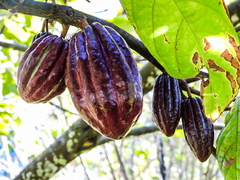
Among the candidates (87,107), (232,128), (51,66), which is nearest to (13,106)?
(51,66)

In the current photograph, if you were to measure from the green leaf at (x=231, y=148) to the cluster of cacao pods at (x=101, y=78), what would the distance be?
0.44 metres

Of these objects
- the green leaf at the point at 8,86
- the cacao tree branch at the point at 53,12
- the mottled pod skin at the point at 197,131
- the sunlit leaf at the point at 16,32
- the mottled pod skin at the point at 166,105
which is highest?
the sunlit leaf at the point at 16,32

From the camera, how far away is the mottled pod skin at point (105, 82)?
67 centimetres

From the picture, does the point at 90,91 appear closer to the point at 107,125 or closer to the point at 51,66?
the point at 107,125

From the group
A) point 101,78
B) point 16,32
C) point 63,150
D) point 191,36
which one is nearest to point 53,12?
point 101,78

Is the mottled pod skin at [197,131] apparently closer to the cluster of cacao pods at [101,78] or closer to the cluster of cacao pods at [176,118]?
the cluster of cacao pods at [176,118]

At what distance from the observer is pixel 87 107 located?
71 cm

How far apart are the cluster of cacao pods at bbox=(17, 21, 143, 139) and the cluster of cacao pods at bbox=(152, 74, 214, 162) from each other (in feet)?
1.47

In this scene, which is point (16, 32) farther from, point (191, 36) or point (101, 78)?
point (191, 36)

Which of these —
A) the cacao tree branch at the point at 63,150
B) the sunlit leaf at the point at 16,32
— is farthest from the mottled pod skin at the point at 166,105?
the sunlit leaf at the point at 16,32

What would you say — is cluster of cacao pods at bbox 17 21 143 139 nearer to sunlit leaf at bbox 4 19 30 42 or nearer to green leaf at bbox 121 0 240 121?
green leaf at bbox 121 0 240 121

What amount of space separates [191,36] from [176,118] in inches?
23.2

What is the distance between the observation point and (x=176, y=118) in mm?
1134

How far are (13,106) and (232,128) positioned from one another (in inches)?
72.6
